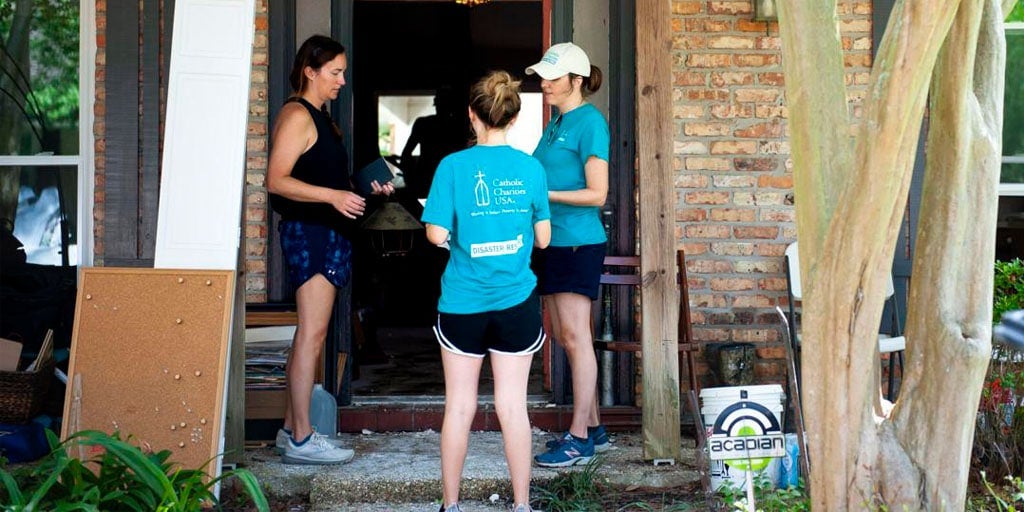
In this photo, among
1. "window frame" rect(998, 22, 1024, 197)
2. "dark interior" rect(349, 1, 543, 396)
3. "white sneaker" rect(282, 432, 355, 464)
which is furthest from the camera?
"dark interior" rect(349, 1, 543, 396)

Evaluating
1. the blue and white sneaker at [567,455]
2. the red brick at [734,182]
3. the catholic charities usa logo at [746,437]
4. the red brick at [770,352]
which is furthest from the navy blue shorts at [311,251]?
the red brick at [770,352]

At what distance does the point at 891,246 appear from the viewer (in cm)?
336

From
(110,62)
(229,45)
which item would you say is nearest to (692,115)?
(229,45)

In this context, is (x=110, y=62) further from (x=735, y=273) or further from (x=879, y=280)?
(x=879, y=280)

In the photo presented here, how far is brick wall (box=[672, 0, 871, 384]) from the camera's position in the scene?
18.7 ft

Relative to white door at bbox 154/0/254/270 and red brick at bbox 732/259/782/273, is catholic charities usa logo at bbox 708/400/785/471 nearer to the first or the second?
red brick at bbox 732/259/782/273

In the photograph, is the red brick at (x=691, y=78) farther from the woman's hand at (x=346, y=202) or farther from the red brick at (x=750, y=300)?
the woman's hand at (x=346, y=202)

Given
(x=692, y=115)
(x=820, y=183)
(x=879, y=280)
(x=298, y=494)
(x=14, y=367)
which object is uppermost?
(x=692, y=115)

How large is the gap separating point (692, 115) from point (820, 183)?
234 centimetres

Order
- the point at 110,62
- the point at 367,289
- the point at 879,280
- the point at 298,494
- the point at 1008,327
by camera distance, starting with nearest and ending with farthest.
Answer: the point at 1008,327 < the point at 879,280 < the point at 298,494 < the point at 110,62 < the point at 367,289

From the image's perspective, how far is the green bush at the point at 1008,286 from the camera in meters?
5.30

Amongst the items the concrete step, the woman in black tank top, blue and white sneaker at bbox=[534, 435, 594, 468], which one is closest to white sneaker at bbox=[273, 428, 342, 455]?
the concrete step

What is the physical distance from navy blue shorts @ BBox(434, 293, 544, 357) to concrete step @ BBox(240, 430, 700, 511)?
0.92m

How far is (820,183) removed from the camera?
11.3ft
